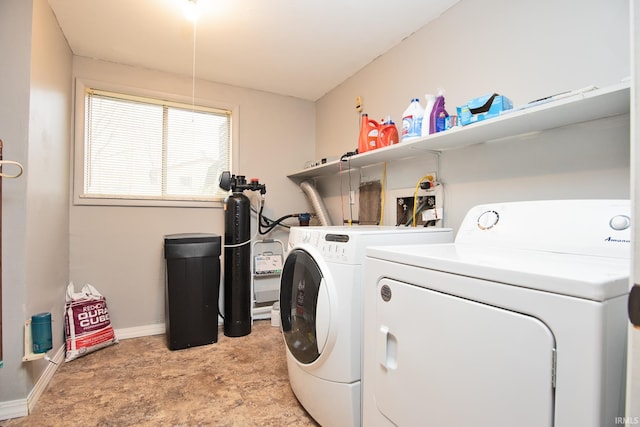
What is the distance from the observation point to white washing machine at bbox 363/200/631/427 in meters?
0.54

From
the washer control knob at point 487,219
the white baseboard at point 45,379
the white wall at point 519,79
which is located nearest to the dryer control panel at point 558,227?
the washer control knob at point 487,219

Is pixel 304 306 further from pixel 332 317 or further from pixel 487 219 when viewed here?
pixel 487 219

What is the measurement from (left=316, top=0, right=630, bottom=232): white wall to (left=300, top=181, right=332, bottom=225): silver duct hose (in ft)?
2.58

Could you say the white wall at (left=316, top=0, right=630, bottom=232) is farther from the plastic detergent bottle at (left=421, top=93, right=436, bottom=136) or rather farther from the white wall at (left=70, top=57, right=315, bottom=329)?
the white wall at (left=70, top=57, right=315, bottom=329)

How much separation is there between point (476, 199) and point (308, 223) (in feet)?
5.69

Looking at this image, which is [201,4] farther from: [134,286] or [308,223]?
[134,286]

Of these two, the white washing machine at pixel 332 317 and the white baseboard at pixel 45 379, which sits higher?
the white washing machine at pixel 332 317

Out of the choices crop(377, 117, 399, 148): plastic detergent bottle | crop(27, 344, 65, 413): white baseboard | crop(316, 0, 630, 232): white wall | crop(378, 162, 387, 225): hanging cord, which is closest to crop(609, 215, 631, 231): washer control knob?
crop(316, 0, 630, 232): white wall

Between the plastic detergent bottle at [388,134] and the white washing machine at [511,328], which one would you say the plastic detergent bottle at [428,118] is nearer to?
the plastic detergent bottle at [388,134]

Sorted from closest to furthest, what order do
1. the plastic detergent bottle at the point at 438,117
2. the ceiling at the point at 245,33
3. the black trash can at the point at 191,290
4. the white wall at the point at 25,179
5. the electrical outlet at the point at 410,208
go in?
1. the white wall at the point at 25,179
2. the plastic detergent bottle at the point at 438,117
3. the ceiling at the point at 245,33
4. the electrical outlet at the point at 410,208
5. the black trash can at the point at 191,290

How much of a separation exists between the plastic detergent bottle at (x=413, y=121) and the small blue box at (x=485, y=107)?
355mm

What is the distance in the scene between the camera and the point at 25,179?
1.49m

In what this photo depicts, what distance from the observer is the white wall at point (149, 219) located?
2.36m

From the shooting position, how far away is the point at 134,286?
2.48 metres
